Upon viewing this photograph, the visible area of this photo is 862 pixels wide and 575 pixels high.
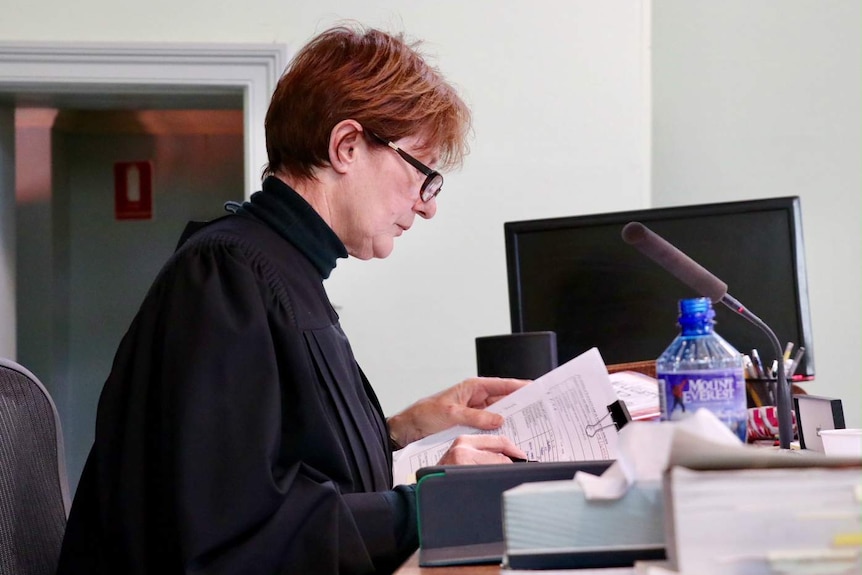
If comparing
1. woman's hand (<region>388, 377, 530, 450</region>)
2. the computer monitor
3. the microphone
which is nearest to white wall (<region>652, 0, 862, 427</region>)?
the computer monitor

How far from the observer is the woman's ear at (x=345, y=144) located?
1.34 meters

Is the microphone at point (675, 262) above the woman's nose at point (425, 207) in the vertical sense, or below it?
below

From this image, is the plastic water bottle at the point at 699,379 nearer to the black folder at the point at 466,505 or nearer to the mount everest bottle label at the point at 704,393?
the mount everest bottle label at the point at 704,393

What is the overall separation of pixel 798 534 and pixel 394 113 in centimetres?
91

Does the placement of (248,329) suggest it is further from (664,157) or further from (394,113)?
(664,157)

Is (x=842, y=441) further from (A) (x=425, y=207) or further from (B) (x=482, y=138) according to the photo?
(B) (x=482, y=138)

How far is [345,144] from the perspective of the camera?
4.44 ft

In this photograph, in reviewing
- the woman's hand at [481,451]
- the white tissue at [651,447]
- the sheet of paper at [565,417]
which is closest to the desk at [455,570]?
the white tissue at [651,447]

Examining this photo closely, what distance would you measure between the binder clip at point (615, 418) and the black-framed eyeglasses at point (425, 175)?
438 millimetres

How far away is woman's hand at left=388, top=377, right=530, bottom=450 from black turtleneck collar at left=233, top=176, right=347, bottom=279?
0.29 m

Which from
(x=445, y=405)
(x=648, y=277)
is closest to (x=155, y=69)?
(x=648, y=277)

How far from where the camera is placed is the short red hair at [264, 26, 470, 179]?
135 centimetres

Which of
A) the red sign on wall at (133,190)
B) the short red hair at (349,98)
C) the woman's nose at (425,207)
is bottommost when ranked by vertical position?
the woman's nose at (425,207)

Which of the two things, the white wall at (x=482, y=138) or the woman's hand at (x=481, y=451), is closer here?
the woman's hand at (x=481, y=451)
